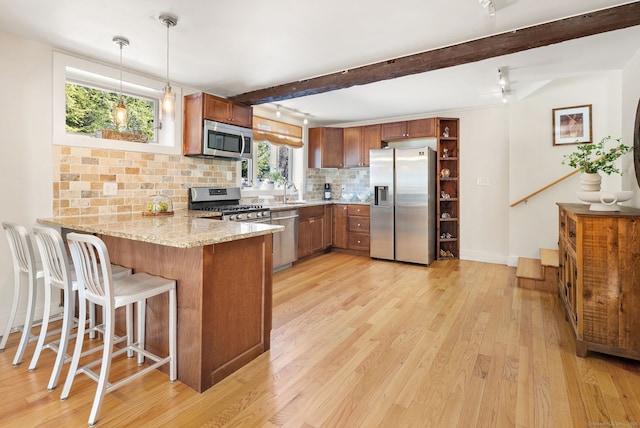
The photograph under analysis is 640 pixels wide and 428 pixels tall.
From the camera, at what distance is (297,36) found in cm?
262

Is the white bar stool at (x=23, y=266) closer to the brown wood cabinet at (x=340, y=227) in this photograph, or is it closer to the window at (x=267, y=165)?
the window at (x=267, y=165)

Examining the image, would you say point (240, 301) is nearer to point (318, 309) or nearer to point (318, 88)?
point (318, 309)

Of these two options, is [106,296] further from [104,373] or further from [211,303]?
[211,303]

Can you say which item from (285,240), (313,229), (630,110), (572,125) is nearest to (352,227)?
(313,229)

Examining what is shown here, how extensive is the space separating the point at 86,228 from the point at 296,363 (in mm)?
1688

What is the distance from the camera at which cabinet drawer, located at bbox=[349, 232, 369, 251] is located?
17.8 ft

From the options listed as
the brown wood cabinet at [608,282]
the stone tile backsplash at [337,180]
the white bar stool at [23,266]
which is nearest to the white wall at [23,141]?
the white bar stool at [23,266]

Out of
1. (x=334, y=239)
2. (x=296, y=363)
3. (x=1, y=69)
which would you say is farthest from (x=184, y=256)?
(x=334, y=239)

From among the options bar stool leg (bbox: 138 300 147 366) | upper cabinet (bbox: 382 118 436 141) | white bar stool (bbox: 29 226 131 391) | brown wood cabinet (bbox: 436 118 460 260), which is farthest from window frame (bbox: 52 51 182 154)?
brown wood cabinet (bbox: 436 118 460 260)

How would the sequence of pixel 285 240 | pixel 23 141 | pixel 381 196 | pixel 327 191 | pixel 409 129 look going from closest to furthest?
1. pixel 23 141
2. pixel 285 240
3. pixel 381 196
4. pixel 409 129
5. pixel 327 191

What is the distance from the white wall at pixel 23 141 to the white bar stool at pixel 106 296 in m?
1.43

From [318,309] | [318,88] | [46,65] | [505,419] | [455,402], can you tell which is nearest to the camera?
[505,419]

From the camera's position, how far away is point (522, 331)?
2617 millimetres

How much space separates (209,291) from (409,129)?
445cm
